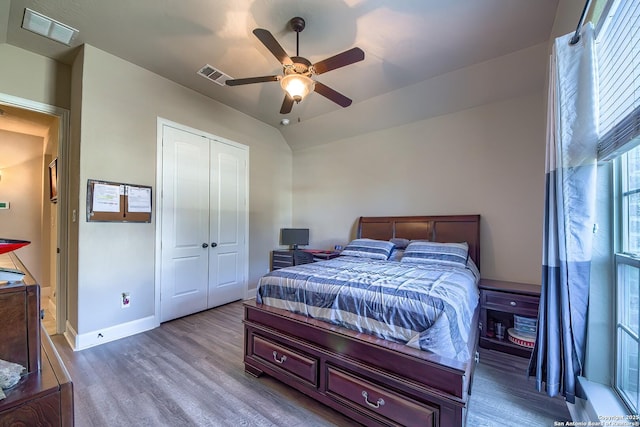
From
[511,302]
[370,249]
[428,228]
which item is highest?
[428,228]

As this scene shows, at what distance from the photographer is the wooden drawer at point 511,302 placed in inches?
103

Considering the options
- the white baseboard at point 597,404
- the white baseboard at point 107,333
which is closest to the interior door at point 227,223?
the white baseboard at point 107,333

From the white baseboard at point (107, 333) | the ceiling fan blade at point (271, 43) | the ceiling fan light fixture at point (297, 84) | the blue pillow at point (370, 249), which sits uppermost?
the ceiling fan blade at point (271, 43)

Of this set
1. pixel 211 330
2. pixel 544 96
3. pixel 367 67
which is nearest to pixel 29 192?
pixel 211 330

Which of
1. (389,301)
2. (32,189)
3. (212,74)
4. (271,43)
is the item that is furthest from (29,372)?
(32,189)

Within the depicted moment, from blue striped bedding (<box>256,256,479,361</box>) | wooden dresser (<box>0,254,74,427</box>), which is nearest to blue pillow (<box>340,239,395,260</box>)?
blue striped bedding (<box>256,256,479,361</box>)

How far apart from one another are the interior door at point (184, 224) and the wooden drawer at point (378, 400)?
266 centimetres

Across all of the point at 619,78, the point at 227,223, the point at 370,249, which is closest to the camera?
the point at 619,78

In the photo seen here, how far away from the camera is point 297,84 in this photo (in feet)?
7.57

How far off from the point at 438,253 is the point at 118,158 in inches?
153

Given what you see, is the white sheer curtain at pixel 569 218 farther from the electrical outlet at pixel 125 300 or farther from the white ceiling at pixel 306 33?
the electrical outlet at pixel 125 300

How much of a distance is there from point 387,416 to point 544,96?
3.60 m

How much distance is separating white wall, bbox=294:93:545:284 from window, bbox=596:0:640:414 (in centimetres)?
183

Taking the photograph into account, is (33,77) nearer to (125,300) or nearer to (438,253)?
(125,300)
